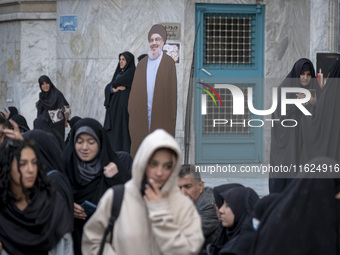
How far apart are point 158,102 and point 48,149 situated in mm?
4398

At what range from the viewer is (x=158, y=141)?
12.9ft

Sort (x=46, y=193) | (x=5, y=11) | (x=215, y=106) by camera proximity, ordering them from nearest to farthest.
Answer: (x=46, y=193) → (x=215, y=106) → (x=5, y=11)

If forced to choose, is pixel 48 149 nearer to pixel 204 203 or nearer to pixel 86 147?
pixel 86 147

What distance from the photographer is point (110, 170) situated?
213 inches

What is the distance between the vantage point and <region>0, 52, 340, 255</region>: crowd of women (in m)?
4.00

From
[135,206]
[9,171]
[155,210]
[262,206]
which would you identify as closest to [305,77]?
[262,206]

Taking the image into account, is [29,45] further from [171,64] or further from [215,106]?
[171,64]

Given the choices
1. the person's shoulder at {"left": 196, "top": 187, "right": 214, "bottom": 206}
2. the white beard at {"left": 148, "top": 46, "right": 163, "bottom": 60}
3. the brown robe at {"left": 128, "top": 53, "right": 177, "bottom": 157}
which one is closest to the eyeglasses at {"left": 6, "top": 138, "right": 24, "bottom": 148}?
the person's shoulder at {"left": 196, "top": 187, "right": 214, "bottom": 206}

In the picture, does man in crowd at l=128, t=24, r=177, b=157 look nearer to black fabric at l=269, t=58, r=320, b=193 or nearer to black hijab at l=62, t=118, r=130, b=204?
black fabric at l=269, t=58, r=320, b=193

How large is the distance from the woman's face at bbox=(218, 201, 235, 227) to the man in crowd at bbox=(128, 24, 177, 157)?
404 centimetres

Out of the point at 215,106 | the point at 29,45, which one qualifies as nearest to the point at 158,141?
the point at 215,106

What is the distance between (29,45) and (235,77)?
3599 millimetres

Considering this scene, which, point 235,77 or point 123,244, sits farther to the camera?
point 235,77

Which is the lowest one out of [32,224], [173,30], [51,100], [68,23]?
[32,224]
